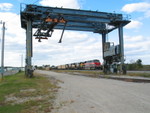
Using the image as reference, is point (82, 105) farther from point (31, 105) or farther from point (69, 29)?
point (69, 29)

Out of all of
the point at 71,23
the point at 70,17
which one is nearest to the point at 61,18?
the point at 70,17

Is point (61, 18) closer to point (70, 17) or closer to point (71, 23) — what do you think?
point (70, 17)

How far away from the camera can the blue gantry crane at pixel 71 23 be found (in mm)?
28844

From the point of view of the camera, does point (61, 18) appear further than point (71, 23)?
No

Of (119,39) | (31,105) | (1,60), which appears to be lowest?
(31,105)

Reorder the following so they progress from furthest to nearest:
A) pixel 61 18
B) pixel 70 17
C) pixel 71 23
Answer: pixel 71 23 < pixel 70 17 < pixel 61 18

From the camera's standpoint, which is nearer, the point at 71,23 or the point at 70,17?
the point at 70,17

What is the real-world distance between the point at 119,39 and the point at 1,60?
19212 mm

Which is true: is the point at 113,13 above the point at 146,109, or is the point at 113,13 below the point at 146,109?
above

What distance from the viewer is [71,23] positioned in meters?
35.4

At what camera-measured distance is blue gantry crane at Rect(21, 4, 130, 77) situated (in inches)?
1136

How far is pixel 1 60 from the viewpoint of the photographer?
1313 inches

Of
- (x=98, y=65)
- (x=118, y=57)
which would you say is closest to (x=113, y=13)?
(x=118, y=57)

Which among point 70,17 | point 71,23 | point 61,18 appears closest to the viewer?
point 61,18
